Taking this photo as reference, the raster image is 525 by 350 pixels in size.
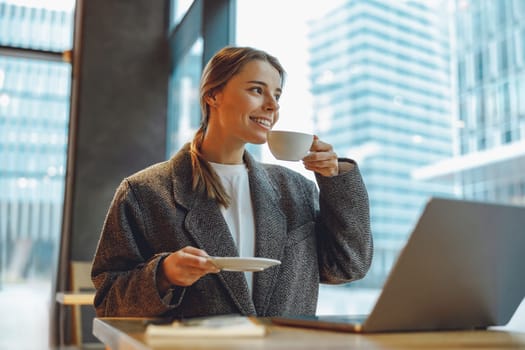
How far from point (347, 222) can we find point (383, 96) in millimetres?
2441

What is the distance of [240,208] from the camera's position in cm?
148

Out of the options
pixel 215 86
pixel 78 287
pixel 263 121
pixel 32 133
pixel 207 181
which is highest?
pixel 32 133

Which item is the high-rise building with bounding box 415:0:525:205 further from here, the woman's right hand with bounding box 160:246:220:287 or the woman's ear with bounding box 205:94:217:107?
the woman's right hand with bounding box 160:246:220:287

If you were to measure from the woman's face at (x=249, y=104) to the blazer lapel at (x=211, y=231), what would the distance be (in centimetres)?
18

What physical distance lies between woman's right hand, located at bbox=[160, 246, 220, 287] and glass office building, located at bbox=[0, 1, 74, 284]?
443 centimetres

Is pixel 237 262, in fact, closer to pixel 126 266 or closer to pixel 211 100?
pixel 126 266

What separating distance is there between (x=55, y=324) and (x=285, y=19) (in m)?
3.13

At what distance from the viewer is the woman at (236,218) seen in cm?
130

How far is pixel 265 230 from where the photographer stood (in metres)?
1.43

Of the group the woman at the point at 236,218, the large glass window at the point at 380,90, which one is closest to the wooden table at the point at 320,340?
the woman at the point at 236,218

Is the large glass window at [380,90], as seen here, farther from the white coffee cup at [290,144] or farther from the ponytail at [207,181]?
the white coffee cup at [290,144]

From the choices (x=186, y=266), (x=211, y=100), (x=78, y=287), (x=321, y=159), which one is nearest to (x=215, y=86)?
(x=211, y=100)

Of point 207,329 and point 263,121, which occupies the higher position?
point 263,121

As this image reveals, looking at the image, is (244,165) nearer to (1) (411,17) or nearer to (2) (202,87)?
(2) (202,87)
